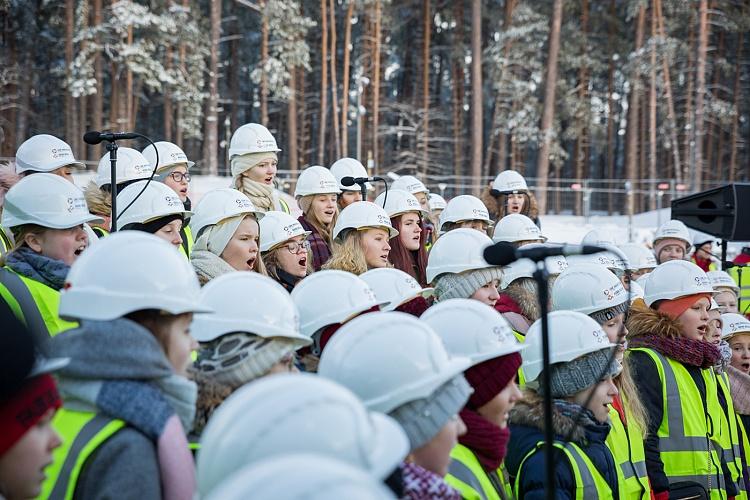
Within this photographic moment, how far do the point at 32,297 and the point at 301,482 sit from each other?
3250mm

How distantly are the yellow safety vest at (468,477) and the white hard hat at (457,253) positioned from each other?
2.58m

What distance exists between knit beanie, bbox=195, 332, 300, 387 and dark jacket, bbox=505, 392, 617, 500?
1321mm

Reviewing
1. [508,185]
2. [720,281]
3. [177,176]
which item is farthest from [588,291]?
[508,185]

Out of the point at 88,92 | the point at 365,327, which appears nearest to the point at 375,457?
the point at 365,327

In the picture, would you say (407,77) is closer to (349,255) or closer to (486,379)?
(349,255)

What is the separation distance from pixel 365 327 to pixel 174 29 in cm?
2939

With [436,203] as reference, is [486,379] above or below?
below

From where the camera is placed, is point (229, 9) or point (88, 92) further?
point (229, 9)

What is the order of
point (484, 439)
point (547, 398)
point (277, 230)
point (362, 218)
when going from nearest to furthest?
point (547, 398)
point (484, 439)
point (277, 230)
point (362, 218)

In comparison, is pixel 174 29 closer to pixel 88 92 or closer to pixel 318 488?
pixel 88 92

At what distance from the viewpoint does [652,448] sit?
17.3ft

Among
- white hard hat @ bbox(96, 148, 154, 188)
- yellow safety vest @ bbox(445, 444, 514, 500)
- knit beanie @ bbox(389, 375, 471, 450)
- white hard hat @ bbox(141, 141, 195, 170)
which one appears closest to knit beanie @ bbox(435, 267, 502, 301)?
yellow safety vest @ bbox(445, 444, 514, 500)

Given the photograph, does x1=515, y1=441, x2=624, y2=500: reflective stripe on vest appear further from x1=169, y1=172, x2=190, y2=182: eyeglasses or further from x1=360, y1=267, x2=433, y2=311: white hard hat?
x1=169, y1=172, x2=190, y2=182: eyeglasses

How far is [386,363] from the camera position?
2586 millimetres
